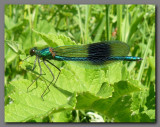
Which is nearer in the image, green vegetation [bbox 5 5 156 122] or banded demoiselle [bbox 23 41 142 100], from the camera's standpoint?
green vegetation [bbox 5 5 156 122]

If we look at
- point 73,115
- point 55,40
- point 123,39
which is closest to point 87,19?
point 123,39

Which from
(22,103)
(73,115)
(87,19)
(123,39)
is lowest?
(73,115)

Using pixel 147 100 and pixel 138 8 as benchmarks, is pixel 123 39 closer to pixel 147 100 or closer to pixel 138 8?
pixel 138 8

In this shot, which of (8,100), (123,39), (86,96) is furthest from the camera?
(123,39)

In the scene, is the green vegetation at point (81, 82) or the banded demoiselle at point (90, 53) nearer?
the green vegetation at point (81, 82)
